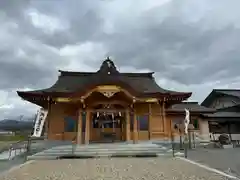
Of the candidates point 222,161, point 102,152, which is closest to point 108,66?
point 102,152

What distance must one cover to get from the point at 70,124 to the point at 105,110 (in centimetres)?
272

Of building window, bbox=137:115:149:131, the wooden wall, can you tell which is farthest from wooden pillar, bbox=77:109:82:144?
building window, bbox=137:115:149:131

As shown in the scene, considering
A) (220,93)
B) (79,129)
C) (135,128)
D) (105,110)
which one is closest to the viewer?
(79,129)

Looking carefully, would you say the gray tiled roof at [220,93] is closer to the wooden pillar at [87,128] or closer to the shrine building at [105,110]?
the shrine building at [105,110]

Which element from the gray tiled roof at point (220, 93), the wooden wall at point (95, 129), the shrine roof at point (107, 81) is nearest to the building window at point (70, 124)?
the wooden wall at point (95, 129)

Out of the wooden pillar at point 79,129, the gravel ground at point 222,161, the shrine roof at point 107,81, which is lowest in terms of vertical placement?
the gravel ground at point 222,161

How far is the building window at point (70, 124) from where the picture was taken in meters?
14.1

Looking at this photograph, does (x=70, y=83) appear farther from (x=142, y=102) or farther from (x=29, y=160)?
(x=29, y=160)

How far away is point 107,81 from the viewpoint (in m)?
12.9

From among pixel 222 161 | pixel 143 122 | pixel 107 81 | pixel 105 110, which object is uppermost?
pixel 107 81

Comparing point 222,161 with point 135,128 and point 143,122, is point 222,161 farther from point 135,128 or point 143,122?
point 143,122

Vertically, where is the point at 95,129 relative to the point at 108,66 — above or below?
below

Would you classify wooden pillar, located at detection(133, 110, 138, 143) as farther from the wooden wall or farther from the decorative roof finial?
the decorative roof finial

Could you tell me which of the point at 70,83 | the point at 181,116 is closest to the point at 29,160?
the point at 70,83
